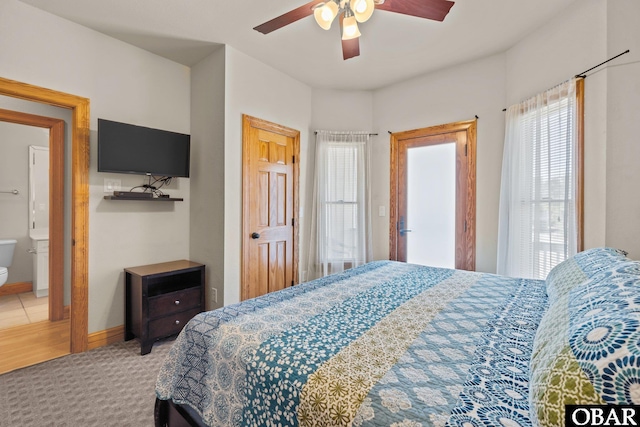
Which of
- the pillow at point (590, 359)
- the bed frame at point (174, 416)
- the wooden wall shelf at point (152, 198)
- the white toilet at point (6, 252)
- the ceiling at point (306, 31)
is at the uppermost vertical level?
the ceiling at point (306, 31)

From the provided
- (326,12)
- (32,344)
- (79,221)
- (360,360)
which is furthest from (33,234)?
(360,360)

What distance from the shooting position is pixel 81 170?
2.63m

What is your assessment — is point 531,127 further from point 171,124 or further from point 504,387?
point 171,124

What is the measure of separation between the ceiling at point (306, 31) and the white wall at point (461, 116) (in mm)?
204

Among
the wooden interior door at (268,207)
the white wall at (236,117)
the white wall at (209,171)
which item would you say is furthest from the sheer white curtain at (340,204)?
the white wall at (209,171)

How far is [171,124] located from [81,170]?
1.00m

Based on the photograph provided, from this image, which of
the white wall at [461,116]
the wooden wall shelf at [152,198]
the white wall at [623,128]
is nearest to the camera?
the white wall at [623,128]

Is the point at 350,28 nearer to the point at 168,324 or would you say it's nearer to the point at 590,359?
the point at 590,359

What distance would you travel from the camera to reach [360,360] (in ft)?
3.33

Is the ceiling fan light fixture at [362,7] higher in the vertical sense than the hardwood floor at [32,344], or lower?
higher

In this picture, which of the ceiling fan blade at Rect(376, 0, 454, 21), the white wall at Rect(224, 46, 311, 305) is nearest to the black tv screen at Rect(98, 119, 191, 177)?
the white wall at Rect(224, 46, 311, 305)

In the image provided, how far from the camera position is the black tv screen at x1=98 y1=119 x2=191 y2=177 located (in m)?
2.59

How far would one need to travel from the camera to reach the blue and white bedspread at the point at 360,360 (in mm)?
815

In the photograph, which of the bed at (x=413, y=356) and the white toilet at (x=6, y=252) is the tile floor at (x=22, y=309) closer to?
the white toilet at (x=6, y=252)
